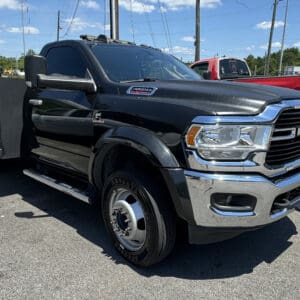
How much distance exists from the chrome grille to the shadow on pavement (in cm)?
104

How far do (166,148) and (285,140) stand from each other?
93 cm

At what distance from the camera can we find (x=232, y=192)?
8.98 ft

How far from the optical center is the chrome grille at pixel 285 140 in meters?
2.89

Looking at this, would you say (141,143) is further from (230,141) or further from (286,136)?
(286,136)

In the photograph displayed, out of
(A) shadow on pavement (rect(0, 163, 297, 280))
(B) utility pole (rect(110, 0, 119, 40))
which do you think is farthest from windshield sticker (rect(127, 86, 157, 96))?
(B) utility pole (rect(110, 0, 119, 40))

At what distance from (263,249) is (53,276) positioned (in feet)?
6.40

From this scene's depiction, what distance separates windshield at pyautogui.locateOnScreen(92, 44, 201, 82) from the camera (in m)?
3.96

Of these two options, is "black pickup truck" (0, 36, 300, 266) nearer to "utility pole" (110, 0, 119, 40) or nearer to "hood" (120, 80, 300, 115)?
"hood" (120, 80, 300, 115)

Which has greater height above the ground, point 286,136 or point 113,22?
point 113,22

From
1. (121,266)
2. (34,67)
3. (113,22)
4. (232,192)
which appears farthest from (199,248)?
(113,22)

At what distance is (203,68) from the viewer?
33.8 feet

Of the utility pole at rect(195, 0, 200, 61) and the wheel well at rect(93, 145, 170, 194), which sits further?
the utility pole at rect(195, 0, 200, 61)

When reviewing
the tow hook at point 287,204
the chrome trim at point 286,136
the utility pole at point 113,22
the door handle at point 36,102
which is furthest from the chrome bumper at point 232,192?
the utility pole at point 113,22

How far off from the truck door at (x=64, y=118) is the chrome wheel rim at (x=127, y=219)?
0.65 meters
